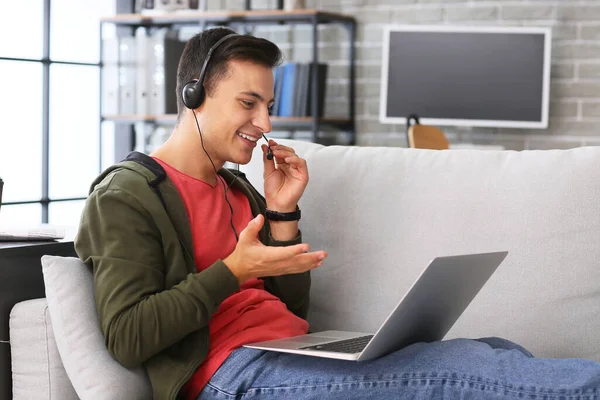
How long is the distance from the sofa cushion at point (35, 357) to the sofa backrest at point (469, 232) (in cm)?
56

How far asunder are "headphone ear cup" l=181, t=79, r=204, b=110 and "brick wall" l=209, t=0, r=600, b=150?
287 centimetres

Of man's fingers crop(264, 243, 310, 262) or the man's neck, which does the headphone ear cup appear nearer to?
the man's neck

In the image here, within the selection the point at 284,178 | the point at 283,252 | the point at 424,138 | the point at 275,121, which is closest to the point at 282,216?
the point at 284,178

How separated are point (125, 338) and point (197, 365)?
0.14 meters

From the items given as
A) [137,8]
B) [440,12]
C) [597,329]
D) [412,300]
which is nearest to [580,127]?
[440,12]

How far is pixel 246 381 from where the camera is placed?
147cm

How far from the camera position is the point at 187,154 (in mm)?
1678

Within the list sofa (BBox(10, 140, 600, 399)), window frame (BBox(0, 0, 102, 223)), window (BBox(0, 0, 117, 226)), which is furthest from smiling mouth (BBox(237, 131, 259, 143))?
window frame (BBox(0, 0, 102, 223))

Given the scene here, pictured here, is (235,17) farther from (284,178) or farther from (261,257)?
(261,257)

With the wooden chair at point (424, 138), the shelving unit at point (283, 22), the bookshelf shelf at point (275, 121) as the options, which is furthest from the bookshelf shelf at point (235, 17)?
the wooden chair at point (424, 138)

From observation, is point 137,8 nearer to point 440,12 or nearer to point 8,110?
point 8,110

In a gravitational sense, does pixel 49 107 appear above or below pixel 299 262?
above

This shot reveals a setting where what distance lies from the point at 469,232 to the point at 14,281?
0.85 m

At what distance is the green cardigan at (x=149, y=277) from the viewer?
1.43 m
